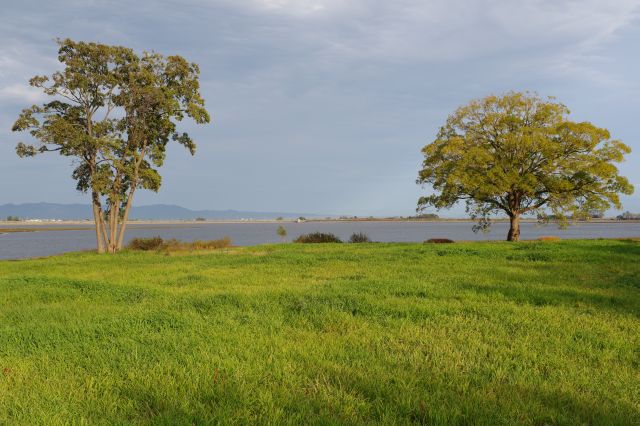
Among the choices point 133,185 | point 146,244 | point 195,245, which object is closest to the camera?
point 133,185

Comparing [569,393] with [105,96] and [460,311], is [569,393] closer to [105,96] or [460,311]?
[460,311]

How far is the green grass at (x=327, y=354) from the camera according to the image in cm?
418

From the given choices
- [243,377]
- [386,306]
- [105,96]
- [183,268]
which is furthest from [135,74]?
[243,377]

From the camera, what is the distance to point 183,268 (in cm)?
1823

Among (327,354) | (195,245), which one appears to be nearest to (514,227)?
(195,245)

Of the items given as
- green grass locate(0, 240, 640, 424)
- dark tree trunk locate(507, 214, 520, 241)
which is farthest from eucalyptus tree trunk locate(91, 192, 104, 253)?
dark tree trunk locate(507, 214, 520, 241)

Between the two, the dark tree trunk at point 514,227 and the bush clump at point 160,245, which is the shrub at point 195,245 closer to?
the bush clump at point 160,245

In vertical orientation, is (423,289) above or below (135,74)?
below

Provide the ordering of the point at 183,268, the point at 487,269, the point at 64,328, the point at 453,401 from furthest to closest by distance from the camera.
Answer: the point at 183,268
the point at 487,269
the point at 64,328
the point at 453,401

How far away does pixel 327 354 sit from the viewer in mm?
5758

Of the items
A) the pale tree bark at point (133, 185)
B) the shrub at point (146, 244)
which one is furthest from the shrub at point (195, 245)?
the pale tree bark at point (133, 185)

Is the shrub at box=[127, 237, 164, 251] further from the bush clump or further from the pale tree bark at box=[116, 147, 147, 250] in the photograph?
the pale tree bark at box=[116, 147, 147, 250]

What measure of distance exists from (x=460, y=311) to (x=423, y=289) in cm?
228

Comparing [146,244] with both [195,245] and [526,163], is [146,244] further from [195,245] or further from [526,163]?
[526,163]
